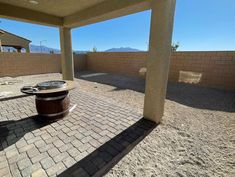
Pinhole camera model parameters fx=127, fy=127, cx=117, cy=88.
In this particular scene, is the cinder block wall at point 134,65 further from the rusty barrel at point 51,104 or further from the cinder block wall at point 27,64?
the rusty barrel at point 51,104

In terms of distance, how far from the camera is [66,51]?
519 centimetres

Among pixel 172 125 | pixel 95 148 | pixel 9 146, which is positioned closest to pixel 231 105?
pixel 172 125

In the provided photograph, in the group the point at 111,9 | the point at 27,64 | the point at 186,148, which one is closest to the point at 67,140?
the point at 186,148

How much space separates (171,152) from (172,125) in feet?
2.92

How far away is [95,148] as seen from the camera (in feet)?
6.58

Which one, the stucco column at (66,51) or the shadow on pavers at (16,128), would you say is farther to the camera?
the stucco column at (66,51)

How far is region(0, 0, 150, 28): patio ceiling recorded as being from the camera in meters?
2.77

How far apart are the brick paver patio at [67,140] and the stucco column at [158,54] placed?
0.44 meters

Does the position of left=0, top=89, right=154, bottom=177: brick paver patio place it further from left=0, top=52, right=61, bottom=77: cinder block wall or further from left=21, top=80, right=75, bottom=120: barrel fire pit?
left=0, top=52, right=61, bottom=77: cinder block wall

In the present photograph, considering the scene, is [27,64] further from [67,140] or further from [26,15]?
[67,140]

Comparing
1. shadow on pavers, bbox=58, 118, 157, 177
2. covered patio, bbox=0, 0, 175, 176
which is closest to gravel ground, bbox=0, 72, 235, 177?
shadow on pavers, bbox=58, 118, 157, 177

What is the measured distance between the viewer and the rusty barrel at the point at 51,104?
2609 mm

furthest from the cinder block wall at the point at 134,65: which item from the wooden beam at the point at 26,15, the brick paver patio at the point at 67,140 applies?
the wooden beam at the point at 26,15

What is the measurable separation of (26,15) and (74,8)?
1.43 m
